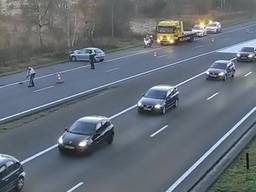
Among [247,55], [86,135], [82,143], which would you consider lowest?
[247,55]

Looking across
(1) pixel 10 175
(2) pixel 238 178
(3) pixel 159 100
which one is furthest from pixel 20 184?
(3) pixel 159 100

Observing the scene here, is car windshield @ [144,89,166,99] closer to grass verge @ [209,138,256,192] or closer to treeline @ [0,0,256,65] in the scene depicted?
grass verge @ [209,138,256,192]

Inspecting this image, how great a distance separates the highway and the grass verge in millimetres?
1040

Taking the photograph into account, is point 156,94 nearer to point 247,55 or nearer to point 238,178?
point 238,178

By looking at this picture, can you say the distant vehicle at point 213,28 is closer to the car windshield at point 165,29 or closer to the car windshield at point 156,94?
the car windshield at point 165,29

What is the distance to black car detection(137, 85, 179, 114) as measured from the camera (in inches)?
1259

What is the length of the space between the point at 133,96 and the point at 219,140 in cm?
1169

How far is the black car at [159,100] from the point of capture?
32.0m

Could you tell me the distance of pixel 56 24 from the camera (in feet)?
215

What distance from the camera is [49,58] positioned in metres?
55.4

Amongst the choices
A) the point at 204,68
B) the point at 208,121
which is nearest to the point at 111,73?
the point at 204,68

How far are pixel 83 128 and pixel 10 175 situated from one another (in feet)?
20.1

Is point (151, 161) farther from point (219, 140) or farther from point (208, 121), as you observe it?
point (208, 121)

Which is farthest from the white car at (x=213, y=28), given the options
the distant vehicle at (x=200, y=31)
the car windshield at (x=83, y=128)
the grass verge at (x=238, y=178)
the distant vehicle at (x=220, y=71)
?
the grass verge at (x=238, y=178)
